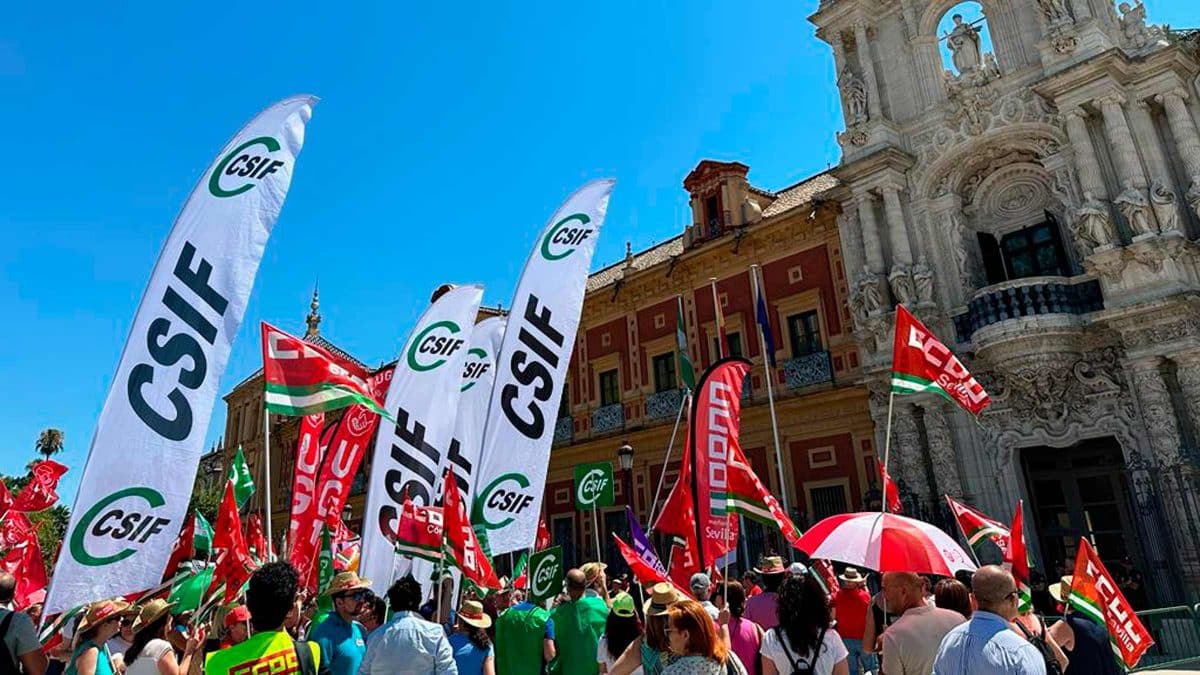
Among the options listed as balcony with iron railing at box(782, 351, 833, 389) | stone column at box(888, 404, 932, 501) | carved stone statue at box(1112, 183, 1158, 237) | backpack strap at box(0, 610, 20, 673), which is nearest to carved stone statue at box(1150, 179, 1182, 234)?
carved stone statue at box(1112, 183, 1158, 237)

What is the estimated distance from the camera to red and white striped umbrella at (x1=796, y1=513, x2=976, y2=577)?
459 cm

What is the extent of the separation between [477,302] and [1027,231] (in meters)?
12.6

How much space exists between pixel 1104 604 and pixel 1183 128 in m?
12.6

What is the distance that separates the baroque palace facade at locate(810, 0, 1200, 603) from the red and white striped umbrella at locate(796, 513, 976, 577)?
395 inches

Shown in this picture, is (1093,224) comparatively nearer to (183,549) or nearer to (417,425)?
(417,425)

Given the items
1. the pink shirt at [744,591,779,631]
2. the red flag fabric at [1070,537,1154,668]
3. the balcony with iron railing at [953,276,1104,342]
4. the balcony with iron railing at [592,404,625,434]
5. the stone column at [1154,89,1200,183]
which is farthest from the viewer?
the balcony with iron railing at [592,404,625,434]

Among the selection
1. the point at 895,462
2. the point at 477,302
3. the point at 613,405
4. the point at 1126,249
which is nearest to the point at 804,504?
the point at 895,462

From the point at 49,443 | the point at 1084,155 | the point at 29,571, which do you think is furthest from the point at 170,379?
the point at 49,443

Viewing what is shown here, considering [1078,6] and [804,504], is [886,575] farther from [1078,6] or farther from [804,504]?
[1078,6]

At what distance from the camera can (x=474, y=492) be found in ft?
24.3

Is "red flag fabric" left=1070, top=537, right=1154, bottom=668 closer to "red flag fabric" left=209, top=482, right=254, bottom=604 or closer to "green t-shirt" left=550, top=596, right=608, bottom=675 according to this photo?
"green t-shirt" left=550, top=596, right=608, bottom=675

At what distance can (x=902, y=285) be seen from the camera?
50.9 ft

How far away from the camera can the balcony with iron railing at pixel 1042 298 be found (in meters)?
13.4

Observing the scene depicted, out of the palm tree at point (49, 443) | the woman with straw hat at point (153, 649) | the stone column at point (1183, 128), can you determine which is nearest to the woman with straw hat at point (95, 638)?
the woman with straw hat at point (153, 649)
